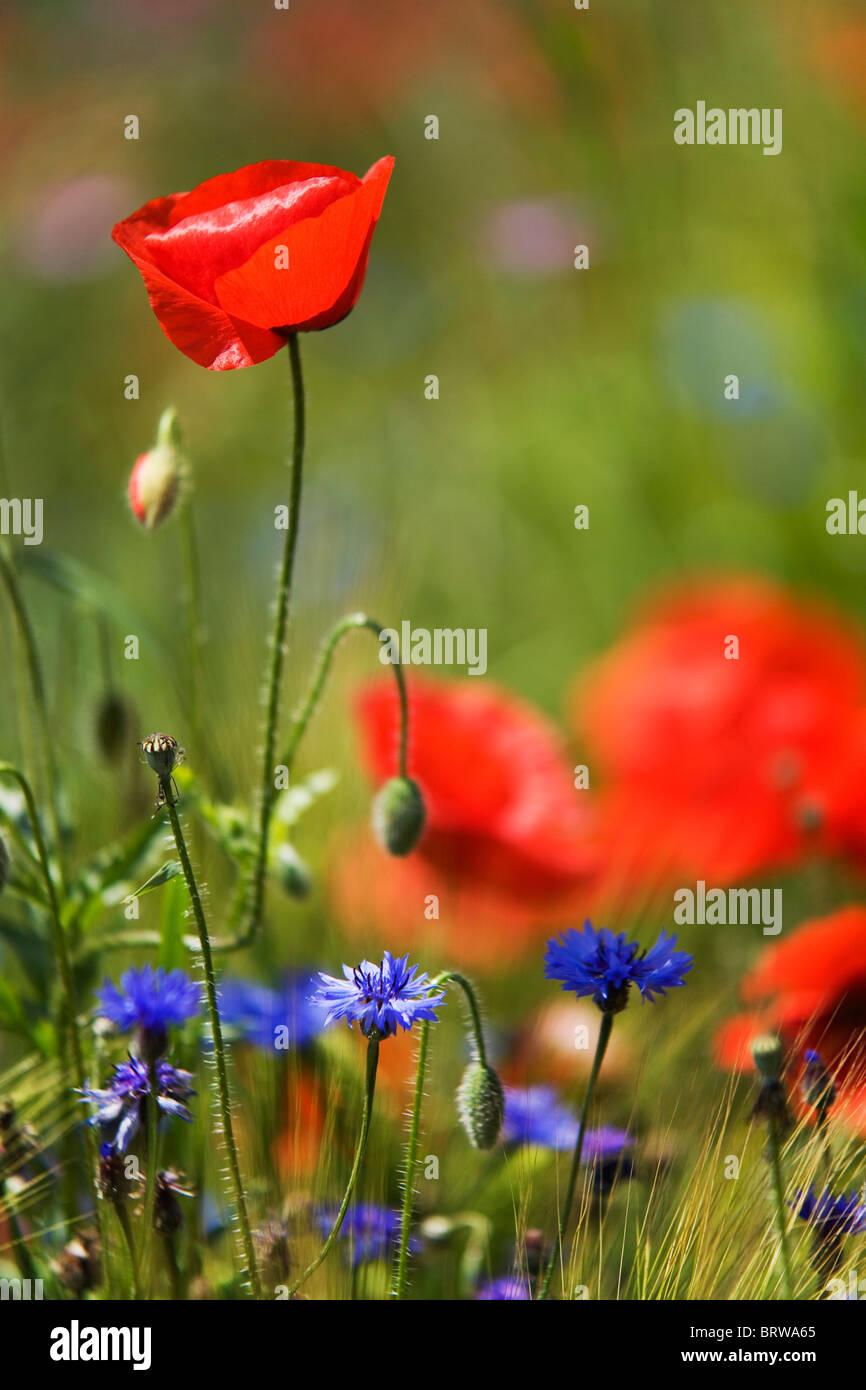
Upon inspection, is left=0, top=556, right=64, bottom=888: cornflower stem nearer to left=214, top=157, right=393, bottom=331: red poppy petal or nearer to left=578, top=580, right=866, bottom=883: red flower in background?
left=214, top=157, right=393, bottom=331: red poppy petal

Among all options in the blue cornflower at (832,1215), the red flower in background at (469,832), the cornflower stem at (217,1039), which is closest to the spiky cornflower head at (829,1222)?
the blue cornflower at (832,1215)

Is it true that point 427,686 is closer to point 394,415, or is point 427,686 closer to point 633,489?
point 633,489

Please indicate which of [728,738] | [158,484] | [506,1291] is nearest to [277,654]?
[158,484]

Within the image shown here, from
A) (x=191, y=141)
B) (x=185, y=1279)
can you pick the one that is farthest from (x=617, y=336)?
(x=185, y=1279)

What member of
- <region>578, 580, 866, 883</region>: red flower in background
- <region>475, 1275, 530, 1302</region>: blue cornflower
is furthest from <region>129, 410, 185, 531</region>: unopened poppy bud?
<region>578, 580, 866, 883</region>: red flower in background

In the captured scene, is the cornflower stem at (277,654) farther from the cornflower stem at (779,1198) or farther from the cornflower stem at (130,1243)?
the cornflower stem at (779,1198)

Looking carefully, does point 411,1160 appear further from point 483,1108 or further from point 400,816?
point 400,816
